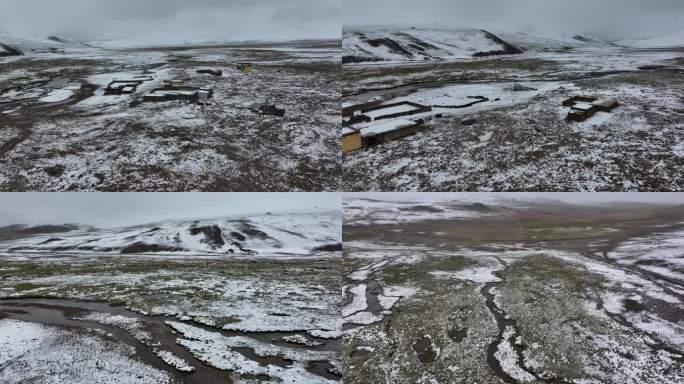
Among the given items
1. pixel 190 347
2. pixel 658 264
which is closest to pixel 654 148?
pixel 658 264

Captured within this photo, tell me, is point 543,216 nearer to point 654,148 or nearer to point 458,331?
point 654,148

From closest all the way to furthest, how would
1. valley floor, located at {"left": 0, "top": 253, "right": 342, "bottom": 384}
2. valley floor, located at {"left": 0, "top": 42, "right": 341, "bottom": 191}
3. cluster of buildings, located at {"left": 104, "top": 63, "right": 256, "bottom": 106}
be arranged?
1. valley floor, located at {"left": 0, "top": 253, "right": 342, "bottom": 384}
2. valley floor, located at {"left": 0, "top": 42, "right": 341, "bottom": 191}
3. cluster of buildings, located at {"left": 104, "top": 63, "right": 256, "bottom": 106}

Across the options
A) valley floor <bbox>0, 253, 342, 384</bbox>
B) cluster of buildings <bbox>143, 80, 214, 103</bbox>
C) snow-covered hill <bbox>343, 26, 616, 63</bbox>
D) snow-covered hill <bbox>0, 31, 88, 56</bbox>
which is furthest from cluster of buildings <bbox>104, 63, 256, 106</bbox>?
snow-covered hill <bbox>0, 31, 88, 56</bbox>

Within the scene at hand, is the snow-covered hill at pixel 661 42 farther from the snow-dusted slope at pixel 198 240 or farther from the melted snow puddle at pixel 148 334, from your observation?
the melted snow puddle at pixel 148 334

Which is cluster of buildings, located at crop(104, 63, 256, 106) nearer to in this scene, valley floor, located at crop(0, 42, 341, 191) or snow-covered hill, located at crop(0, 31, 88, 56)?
valley floor, located at crop(0, 42, 341, 191)

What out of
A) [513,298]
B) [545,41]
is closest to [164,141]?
[513,298]
